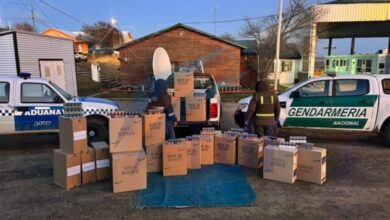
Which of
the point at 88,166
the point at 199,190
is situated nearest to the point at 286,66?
the point at 199,190

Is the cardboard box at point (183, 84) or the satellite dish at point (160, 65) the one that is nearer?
the cardboard box at point (183, 84)

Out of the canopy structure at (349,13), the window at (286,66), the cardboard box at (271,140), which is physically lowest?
the cardboard box at (271,140)

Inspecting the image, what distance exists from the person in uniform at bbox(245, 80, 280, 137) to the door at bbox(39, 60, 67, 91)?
506 inches

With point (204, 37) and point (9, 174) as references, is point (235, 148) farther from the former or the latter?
point (204, 37)

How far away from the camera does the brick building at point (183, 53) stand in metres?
24.9

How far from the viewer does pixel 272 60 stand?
2697 cm

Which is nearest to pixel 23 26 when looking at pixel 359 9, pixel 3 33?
pixel 3 33

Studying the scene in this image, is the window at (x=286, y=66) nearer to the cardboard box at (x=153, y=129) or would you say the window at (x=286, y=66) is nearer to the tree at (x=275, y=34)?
the tree at (x=275, y=34)

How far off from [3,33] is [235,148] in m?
12.5

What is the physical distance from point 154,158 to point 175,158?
1.43ft

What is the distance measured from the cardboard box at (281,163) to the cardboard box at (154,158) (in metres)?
2.00

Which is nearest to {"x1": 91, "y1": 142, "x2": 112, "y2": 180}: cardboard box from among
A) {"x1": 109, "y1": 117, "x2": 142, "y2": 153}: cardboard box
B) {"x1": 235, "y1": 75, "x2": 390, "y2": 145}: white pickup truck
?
{"x1": 109, "y1": 117, "x2": 142, "y2": 153}: cardboard box

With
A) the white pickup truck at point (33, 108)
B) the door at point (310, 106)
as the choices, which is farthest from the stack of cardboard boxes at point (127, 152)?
the door at point (310, 106)

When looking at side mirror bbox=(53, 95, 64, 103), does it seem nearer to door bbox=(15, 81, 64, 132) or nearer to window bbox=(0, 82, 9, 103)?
door bbox=(15, 81, 64, 132)
